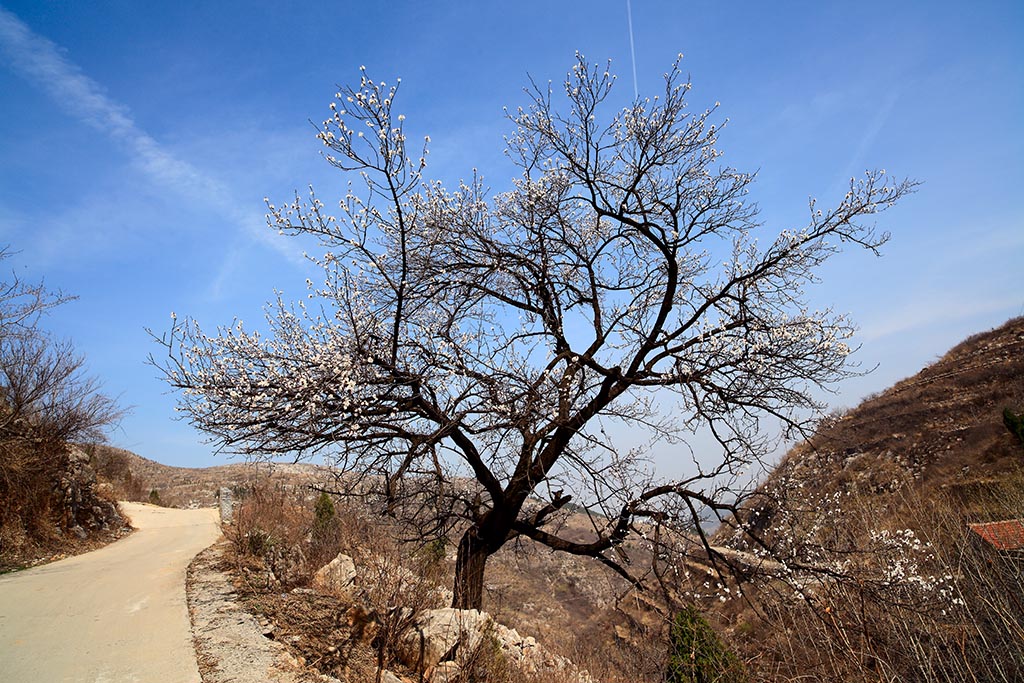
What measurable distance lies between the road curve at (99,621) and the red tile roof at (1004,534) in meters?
7.64

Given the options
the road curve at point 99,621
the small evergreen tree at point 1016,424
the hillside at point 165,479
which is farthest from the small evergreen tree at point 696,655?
the hillside at point 165,479

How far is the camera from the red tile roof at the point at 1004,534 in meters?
5.13

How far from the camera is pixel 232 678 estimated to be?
170 inches

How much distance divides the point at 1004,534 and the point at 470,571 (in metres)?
5.97

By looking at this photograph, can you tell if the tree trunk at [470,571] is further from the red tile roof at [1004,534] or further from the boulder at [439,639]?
the red tile roof at [1004,534]

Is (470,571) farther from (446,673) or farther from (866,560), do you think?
(866,560)

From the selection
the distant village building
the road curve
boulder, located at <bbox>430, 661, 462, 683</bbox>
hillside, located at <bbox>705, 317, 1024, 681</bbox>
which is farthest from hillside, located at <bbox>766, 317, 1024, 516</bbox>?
the road curve

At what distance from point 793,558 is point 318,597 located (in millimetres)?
6106

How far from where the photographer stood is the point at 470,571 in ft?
22.6

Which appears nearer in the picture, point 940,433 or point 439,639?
point 439,639

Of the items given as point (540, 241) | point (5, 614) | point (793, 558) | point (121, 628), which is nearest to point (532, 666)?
point (793, 558)

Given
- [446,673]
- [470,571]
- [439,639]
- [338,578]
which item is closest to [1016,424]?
[470,571]

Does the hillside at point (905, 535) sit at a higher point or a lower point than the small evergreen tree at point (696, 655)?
higher

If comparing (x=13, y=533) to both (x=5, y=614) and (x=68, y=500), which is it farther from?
(x=5, y=614)
